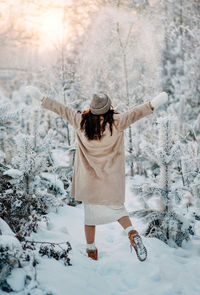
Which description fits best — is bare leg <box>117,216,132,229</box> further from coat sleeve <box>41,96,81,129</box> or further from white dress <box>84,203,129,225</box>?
coat sleeve <box>41,96,81,129</box>

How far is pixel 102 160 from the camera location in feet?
9.05

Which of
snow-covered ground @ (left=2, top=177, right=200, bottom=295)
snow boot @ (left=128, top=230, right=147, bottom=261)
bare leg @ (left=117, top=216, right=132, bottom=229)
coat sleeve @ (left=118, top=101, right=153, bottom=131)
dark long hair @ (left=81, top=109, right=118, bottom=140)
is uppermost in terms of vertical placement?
coat sleeve @ (left=118, top=101, right=153, bottom=131)

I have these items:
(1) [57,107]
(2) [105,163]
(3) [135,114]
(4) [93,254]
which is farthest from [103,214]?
(1) [57,107]

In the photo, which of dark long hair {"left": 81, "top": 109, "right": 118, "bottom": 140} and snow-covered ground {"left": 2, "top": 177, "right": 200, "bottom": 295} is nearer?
snow-covered ground {"left": 2, "top": 177, "right": 200, "bottom": 295}

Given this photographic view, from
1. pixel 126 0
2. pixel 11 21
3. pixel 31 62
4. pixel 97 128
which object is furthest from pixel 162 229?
pixel 31 62

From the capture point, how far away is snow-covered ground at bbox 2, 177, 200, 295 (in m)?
2.09

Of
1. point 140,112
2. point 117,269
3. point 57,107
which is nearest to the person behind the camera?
point 117,269

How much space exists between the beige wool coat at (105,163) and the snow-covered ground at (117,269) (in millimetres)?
570

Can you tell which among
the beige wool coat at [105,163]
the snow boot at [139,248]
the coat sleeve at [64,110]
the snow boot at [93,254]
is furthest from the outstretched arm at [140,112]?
the snow boot at [93,254]

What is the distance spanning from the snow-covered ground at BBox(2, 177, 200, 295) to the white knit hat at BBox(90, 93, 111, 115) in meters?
1.39

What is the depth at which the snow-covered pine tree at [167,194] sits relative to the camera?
10.4 feet

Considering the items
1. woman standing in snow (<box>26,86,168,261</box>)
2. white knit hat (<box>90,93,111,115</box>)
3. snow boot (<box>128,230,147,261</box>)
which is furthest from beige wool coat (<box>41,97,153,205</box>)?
snow boot (<box>128,230,147,261</box>)

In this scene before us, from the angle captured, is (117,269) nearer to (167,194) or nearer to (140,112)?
(167,194)

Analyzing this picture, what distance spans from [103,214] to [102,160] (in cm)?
55
